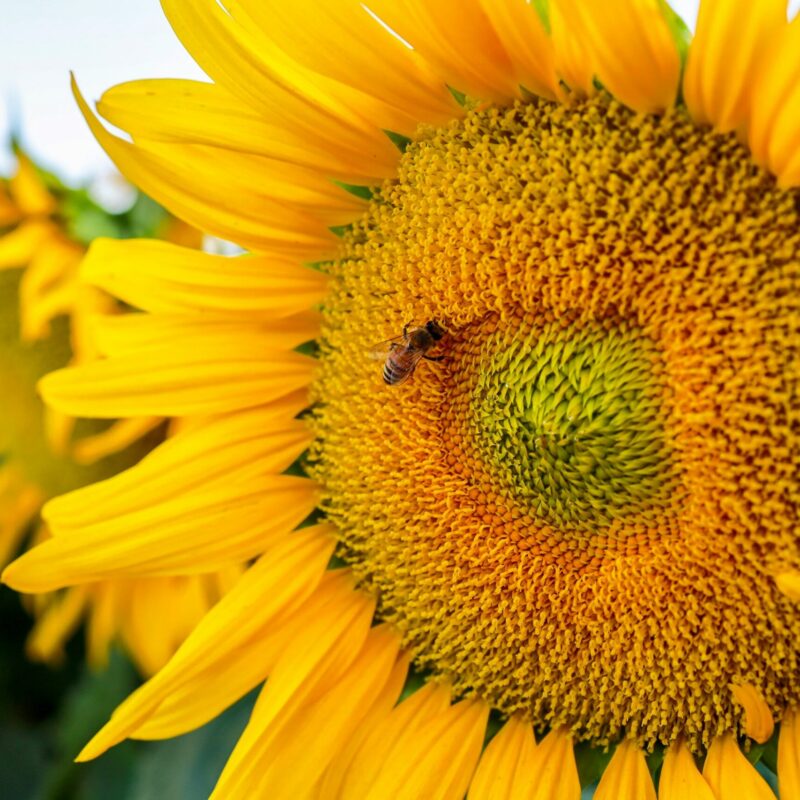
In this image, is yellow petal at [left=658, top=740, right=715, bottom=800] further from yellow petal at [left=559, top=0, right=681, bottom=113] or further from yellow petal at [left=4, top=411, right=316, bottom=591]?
yellow petal at [left=559, top=0, right=681, bottom=113]

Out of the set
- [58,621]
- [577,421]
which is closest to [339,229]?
[577,421]

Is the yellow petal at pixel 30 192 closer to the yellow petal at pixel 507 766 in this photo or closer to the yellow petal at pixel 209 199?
the yellow petal at pixel 209 199

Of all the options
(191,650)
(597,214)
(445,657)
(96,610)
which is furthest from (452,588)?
(96,610)

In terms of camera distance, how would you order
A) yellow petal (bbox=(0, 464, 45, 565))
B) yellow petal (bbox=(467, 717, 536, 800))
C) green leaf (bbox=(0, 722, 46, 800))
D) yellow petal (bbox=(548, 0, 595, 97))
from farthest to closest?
green leaf (bbox=(0, 722, 46, 800)), yellow petal (bbox=(0, 464, 45, 565)), yellow petal (bbox=(467, 717, 536, 800)), yellow petal (bbox=(548, 0, 595, 97))

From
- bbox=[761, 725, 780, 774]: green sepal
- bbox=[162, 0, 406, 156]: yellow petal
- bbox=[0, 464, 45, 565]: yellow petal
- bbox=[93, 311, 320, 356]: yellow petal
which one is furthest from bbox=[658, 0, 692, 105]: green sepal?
bbox=[0, 464, 45, 565]: yellow petal

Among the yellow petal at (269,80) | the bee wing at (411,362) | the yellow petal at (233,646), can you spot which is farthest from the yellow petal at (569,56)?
the yellow petal at (233,646)

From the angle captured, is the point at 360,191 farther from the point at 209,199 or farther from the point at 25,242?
the point at 25,242
